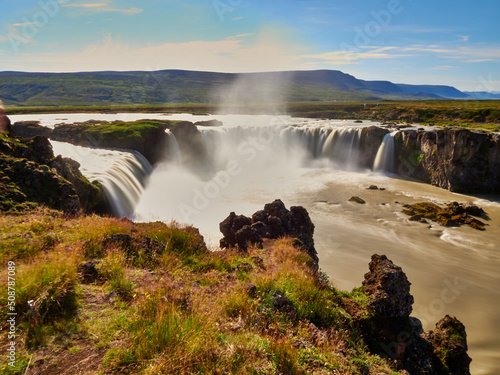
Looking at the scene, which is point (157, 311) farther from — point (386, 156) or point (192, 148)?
point (386, 156)

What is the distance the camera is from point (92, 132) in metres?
35.3

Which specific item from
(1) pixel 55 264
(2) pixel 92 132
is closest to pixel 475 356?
(1) pixel 55 264

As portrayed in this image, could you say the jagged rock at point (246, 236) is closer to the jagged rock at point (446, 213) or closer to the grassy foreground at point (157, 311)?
the grassy foreground at point (157, 311)

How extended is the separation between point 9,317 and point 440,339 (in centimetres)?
1002

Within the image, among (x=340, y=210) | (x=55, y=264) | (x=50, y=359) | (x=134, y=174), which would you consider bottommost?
(x=340, y=210)

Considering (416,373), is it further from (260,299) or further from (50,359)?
(50,359)

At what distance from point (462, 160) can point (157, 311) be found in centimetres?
3910

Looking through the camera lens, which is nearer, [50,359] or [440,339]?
[50,359]

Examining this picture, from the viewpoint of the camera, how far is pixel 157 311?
13.1 ft

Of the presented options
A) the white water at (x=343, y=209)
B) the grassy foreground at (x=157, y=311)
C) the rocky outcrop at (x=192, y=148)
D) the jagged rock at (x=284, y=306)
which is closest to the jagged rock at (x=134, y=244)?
the grassy foreground at (x=157, y=311)

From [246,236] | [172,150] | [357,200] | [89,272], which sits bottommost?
[357,200]

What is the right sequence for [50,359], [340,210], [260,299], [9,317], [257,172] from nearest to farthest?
[50,359], [9,317], [260,299], [340,210], [257,172]

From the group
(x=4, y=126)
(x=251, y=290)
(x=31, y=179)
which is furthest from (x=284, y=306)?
(x=4, y=126)

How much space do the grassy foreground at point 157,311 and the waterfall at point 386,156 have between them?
1538 inches
